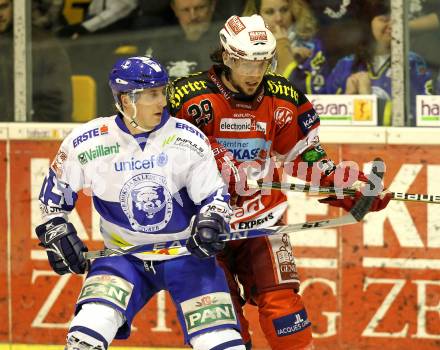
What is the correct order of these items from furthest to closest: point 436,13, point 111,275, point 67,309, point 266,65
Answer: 1. point 67,309
2. point 436,13
3. point 266,65
4. point 111,275

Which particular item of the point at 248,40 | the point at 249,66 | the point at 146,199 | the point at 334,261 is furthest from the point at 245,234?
the point at 334,261

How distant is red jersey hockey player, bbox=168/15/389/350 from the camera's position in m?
5.52

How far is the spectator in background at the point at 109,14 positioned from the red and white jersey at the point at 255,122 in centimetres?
121

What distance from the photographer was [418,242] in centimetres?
651

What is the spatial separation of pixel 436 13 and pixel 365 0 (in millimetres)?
346

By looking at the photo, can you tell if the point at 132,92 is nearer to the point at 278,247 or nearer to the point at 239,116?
the point at 239,116

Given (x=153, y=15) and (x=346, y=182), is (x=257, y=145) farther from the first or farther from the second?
(x=153, y=15)

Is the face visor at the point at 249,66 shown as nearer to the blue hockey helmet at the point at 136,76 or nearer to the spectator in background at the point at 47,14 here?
the blue hockey helmet at the point at 136,76

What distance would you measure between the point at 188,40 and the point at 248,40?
1309mm

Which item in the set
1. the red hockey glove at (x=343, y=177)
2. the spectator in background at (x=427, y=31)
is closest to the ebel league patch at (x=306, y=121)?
the red hockey glove at (x=343, y=177)

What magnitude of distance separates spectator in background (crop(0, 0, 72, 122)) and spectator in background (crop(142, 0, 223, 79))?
1.54 ft

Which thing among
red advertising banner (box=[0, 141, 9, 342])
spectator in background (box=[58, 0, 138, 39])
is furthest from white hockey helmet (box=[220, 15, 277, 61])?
red advertising banner (box=[0, 141, 9, 342])

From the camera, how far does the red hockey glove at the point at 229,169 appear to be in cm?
552

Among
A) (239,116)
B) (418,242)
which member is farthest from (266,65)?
(418,242)
